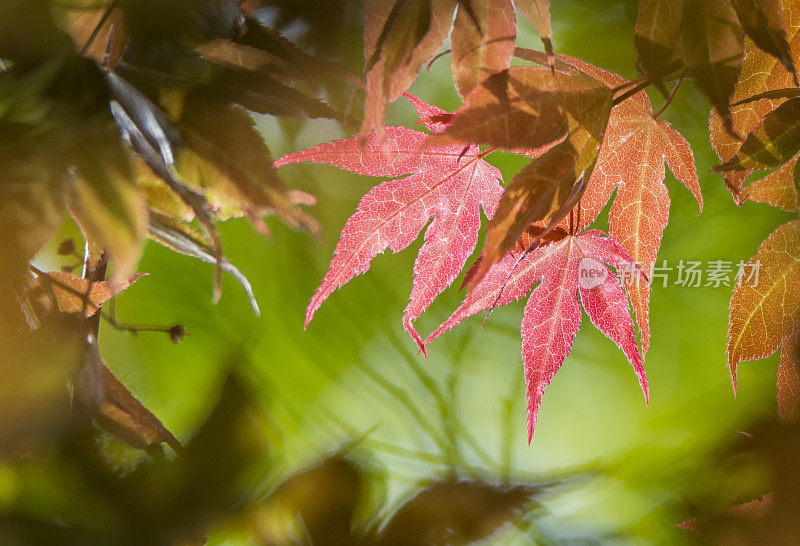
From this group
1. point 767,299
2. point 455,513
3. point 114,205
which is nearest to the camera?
point 114,205

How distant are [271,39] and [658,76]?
0.69 ft

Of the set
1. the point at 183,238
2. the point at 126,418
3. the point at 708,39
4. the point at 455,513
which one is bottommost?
the point at 455,513

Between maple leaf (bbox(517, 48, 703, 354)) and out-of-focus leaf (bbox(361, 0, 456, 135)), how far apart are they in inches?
4.2

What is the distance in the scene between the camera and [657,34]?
257mm

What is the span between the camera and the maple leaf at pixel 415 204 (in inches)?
10.9

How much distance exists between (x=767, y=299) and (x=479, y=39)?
0.25m

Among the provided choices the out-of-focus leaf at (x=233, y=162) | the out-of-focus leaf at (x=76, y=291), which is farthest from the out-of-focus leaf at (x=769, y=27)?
the out-of-focus leaf at (x=76, y=291)

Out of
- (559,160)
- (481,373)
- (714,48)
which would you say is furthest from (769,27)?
(481,373)

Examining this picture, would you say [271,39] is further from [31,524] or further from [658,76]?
[31,524]

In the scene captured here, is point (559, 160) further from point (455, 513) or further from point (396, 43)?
point (455, 513)

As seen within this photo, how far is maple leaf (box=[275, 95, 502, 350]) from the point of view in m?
0.28

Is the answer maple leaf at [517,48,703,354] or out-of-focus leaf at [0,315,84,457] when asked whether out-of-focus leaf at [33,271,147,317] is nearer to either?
out-of-focus leaf at [0,315,84,457]

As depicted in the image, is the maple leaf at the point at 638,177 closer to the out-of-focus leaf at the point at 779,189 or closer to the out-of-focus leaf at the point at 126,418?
the out-of-focus leaf at the point at 779,189

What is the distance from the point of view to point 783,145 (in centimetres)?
28
